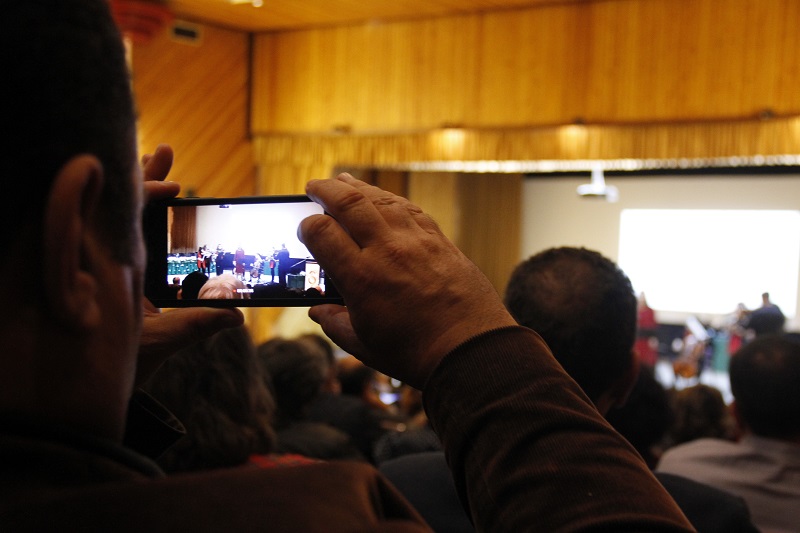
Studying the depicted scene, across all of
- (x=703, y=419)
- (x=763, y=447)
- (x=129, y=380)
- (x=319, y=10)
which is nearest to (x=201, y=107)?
(x=319, y=10)

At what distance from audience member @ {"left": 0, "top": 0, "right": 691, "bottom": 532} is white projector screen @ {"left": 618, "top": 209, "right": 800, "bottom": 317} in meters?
11.5

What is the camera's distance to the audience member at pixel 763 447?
2.25 metres

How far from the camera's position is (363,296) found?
0.80 metres

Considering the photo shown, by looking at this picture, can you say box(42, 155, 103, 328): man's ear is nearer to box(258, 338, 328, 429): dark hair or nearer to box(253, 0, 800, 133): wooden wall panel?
box(258, 338, 328, 429): dark hair

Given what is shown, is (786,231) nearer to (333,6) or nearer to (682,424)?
(333,6)

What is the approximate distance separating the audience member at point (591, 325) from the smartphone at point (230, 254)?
24.1 inches

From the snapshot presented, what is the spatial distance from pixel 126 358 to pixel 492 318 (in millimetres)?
320

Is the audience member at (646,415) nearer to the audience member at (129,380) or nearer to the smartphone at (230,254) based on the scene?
the smartphone at (230,254)

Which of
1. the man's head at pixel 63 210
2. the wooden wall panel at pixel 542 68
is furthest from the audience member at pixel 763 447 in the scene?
the wooden wall panel at pixel 542 68

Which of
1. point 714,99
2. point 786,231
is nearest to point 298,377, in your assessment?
point 714,99

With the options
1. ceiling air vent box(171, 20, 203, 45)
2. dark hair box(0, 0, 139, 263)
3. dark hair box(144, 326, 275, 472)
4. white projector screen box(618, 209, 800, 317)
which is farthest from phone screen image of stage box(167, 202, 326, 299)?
white projector screen box(618, 209, 800, 317)

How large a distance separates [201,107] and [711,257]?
24.1 feet

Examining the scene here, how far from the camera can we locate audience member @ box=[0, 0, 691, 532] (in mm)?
479

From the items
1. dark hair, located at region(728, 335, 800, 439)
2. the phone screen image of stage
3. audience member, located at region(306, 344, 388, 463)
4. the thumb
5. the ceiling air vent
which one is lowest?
audience member, located at region(306, 344, 388, 463)
